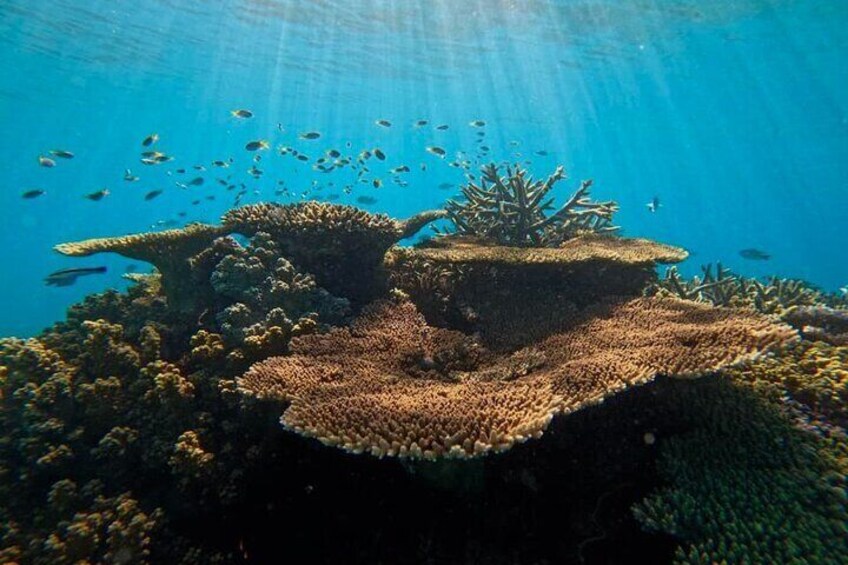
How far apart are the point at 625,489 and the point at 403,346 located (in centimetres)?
245

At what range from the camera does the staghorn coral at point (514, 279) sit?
233 inches

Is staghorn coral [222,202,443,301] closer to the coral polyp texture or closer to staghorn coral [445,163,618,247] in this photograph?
the coral polyp texture

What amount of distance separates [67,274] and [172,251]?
10.2 feet

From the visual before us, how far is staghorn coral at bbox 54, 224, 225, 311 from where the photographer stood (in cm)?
636

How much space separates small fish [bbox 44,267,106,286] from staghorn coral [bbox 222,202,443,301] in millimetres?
3021

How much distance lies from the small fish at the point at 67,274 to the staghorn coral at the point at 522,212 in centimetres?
623

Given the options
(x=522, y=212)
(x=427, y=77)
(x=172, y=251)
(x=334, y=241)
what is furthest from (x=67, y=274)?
(x=427, y=77)

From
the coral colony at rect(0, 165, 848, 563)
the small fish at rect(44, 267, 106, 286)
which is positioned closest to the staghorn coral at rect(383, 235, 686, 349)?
the coral colony at rect(0, 165, 848, 563)

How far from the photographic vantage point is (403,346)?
A: 5.06 m

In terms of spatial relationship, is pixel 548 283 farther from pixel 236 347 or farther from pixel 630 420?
pixel 236 347

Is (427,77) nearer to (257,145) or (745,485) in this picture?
(257,145)

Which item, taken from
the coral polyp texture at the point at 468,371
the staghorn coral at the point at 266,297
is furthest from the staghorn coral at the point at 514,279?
the staghorn coral at the point at 266,297

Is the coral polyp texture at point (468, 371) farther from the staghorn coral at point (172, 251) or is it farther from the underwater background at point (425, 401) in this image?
the staghorn coral at point (172, 251)

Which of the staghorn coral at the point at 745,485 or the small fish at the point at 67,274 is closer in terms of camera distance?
the staghorn coral at the point at 745,485
